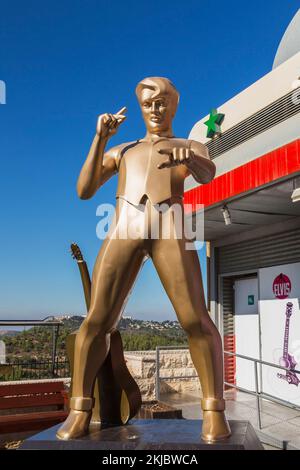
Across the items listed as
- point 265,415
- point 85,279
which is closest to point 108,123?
point 85,279

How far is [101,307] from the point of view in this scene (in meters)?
2.75

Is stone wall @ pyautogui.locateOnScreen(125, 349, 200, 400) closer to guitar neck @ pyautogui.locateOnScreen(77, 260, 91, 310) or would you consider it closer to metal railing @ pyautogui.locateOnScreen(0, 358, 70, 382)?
metal railing @ pyautogui.locateOnScreen(0, 358, 70, 382)

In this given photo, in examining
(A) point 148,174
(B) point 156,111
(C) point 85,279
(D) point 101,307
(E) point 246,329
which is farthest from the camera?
(E) point 246,329

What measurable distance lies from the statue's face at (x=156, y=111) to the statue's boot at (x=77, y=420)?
1.86 m

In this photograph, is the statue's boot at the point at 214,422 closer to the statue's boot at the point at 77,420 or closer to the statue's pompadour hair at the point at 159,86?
Answer: the statue's boot at the point at 77,420

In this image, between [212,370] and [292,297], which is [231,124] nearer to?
[292,297]

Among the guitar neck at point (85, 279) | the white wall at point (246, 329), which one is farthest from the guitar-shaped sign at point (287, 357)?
the guitar neck at point (85, 279)

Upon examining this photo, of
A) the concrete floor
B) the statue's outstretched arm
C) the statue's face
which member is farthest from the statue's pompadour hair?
the concrete floor

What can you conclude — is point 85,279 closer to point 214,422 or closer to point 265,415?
point 214,422

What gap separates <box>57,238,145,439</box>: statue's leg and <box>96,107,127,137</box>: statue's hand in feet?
2.45

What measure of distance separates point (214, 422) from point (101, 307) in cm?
95

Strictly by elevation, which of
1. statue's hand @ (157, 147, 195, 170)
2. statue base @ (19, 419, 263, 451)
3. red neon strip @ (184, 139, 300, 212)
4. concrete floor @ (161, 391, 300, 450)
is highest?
red neon strip @ (184, 139, 300, 212)

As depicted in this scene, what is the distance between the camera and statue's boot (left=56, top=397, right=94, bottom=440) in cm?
257

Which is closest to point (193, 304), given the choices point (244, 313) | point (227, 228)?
point (227, 228)
